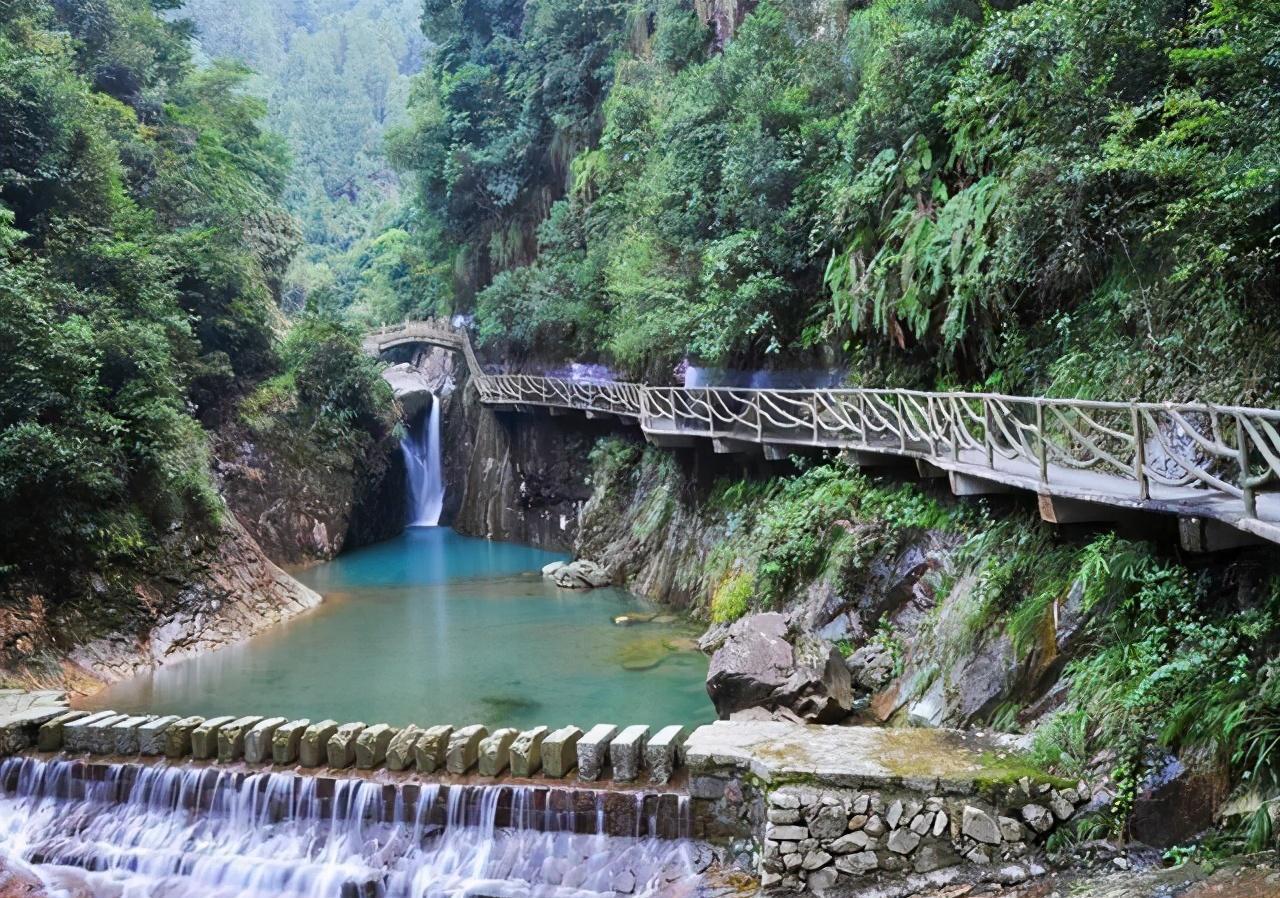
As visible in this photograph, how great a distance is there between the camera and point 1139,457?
672cm

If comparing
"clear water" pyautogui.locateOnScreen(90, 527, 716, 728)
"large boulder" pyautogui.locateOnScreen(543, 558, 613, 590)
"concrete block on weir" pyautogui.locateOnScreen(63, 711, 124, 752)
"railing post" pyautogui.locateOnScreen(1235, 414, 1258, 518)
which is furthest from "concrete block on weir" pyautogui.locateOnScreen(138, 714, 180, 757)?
"large boulder" pyautogui.locateOnScreen(543, 558, 613, 590)

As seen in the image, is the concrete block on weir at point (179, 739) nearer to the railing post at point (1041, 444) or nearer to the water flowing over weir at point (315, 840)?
the water flowing over weir at point (315, 840)

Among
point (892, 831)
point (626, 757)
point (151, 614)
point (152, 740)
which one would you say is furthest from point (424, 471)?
point (892, 831)

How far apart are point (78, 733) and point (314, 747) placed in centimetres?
263

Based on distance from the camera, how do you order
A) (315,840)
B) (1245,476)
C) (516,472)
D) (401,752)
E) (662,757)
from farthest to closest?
1. (516,472)
2. (401,752)
3. (315,840)
4. (662,757)
5. (1245,476)

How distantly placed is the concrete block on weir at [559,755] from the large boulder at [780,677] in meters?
2.22

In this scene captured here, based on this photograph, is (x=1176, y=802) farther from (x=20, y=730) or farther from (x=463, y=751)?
(x=20, y=730)

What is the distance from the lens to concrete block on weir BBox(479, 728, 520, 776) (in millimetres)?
8406

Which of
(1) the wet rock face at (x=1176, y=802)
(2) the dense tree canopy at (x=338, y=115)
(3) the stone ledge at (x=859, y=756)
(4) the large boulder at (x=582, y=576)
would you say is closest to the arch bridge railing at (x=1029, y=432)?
(1) the wet rock face at (x=1176, y=802)

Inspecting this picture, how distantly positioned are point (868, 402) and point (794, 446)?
2.90 meters

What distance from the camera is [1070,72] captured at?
30.6 feet

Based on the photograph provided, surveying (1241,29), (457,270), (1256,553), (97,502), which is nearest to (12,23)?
(97,502)

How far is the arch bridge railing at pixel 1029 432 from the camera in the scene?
625 cm

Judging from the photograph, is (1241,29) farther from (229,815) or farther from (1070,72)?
(229,815)
